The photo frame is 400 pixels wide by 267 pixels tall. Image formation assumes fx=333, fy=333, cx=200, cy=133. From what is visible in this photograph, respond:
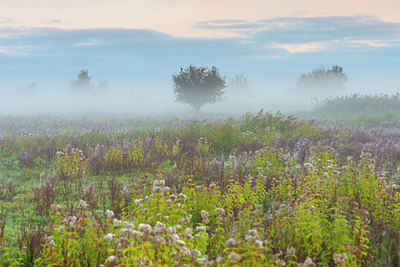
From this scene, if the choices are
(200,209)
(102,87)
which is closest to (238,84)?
(102,87)

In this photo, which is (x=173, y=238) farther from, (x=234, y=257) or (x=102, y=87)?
(x=102, y=87)

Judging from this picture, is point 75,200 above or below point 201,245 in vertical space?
below

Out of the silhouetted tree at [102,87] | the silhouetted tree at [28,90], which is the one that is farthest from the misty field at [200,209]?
the silhouetted tree at [28,90]

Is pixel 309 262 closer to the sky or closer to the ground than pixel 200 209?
closer to the sky

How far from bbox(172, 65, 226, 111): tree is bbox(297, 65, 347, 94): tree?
46383 millimetres

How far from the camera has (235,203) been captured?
5352mm

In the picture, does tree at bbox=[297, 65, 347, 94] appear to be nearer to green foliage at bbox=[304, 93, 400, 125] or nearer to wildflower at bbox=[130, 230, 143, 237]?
green foliage at bbox=[304, 93, 400, 125]

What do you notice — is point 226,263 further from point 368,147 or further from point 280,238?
point 368,147

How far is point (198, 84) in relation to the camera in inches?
1323

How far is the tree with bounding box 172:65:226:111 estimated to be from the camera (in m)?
33.5

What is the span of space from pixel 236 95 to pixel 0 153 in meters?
114

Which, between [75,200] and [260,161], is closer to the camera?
[75,200]

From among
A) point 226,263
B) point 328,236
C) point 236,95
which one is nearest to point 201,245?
point 226,263

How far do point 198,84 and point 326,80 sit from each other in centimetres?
5175
